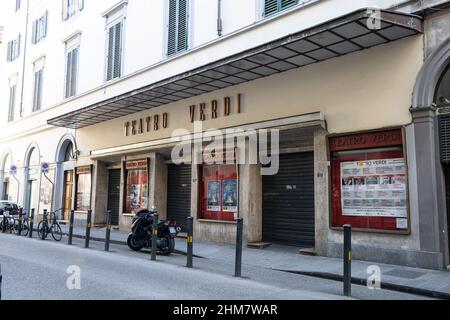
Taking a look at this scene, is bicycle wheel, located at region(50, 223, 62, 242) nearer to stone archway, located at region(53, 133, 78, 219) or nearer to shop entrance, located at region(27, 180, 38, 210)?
stone archway, located at region(53, 133, 78, 219)

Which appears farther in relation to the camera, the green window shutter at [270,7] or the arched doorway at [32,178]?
the arched doorway at [32,178]

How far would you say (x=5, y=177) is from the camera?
3014cm

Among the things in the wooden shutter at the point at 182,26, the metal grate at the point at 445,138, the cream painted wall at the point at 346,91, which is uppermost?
the wooden shutter at the point at 182,26

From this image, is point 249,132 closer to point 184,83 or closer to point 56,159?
point 184,83

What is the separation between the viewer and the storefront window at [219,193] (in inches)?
534

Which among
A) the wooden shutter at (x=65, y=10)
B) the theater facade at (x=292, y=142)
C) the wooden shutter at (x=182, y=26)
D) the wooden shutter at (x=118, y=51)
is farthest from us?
the wooden shutter at (x=65, y=10)

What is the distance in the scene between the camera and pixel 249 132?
12.7 metres

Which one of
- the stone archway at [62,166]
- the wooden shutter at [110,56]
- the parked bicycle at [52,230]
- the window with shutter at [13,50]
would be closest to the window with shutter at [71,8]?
the wooden shutter at [110,56]

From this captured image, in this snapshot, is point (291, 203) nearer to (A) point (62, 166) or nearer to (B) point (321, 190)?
(B) point (321, 190)

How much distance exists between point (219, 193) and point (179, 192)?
2.85 meters

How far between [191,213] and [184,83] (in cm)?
437

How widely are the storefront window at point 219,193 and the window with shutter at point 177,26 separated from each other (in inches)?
176

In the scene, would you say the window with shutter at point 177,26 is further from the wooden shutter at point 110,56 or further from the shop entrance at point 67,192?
the shop entrance at point 67,192

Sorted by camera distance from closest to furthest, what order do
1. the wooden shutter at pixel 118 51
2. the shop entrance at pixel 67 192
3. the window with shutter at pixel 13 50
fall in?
the wooden shutter at pixel 118 51, the shop entrance at pixel 67 192, the window with shutter at pixel 13 50
